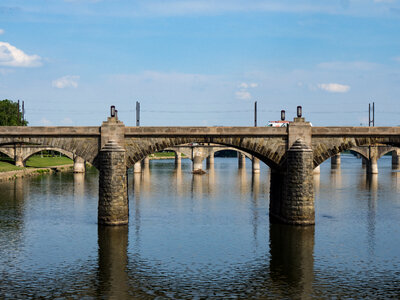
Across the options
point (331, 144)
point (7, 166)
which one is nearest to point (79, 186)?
point (7, 166)

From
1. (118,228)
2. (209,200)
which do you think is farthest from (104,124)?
(209,200)

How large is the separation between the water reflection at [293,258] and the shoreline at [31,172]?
6860 cm

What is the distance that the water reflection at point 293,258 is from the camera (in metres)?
34.4

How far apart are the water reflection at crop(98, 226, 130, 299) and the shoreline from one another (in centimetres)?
6065

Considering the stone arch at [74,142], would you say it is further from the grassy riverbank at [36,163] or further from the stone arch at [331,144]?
the grassy riverbank at [36,163]

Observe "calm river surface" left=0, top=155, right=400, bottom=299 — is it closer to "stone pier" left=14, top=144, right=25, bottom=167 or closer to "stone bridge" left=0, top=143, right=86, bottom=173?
"stone bridge" left=0, top=143, right=86, bottom=173

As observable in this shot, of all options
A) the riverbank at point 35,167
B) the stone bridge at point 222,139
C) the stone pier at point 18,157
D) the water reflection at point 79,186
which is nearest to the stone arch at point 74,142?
the stone bridge at point 222,139

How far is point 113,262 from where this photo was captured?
39625 mm

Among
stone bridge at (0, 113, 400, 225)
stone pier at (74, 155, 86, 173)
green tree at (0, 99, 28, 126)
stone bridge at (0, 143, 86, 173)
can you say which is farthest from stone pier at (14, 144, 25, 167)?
stone bridge at (0, 113, 400, 225)

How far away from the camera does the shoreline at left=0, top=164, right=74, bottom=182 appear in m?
104

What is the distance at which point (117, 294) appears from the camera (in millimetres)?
32250

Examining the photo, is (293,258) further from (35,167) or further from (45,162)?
(45,162)

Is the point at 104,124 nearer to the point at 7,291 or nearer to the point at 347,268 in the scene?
the point at 7,291

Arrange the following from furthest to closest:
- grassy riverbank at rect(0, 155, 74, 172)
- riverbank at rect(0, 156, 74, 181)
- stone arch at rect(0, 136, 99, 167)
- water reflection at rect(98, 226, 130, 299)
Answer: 1. grassy riverbank at rect(0, 155, 74, 172)
2. riverbank at rect(0, 156, 74, 181)
3. stone arch at rect(0, 136, 99, 167)
4. water reflection at rect(98, 226, 130, 299)
